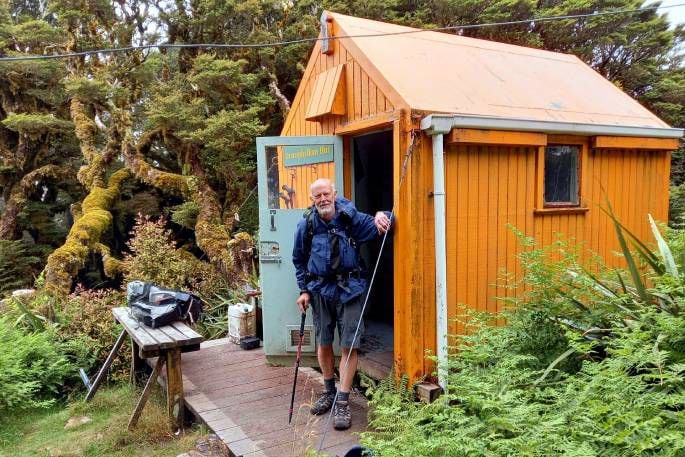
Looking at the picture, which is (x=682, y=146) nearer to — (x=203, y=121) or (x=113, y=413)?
(x=203, y=121)

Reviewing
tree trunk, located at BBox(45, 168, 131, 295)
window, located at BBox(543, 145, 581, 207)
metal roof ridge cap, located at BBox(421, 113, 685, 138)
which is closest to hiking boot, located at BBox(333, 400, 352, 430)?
metal roof ridge cap, located at BBox(421, 113, 685, 138)

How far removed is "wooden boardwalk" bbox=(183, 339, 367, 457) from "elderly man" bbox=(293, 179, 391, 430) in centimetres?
21

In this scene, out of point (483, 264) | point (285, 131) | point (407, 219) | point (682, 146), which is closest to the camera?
point (407, 219)

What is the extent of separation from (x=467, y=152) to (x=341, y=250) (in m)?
1.33

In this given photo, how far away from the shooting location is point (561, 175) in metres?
4.50

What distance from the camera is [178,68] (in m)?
12.4

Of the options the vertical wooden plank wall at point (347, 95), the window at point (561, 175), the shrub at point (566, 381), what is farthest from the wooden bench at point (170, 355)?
the window at point (561, 175)

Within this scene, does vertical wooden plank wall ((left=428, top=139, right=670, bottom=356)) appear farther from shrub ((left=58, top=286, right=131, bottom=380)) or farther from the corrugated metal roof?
shrub ((left=58, top=286, right=131, bottom=380))

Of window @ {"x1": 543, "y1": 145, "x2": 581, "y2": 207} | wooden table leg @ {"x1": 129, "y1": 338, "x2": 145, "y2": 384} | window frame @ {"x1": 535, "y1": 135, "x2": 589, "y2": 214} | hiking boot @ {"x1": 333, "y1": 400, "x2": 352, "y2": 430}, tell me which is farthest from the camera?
wooden table leg @ {"x1": 129, "y1": 338, "x2": 145, "y2": 384}

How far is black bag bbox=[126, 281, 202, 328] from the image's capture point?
4453 millimetres

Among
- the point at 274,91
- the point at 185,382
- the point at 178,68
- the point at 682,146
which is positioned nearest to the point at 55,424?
the point at 185,382

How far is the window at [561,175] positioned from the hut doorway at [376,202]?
1.80 m

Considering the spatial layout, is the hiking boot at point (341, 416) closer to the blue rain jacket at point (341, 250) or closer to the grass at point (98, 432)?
the blue rain jacket at point (341, 250)

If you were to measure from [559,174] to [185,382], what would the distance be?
13.8ft
